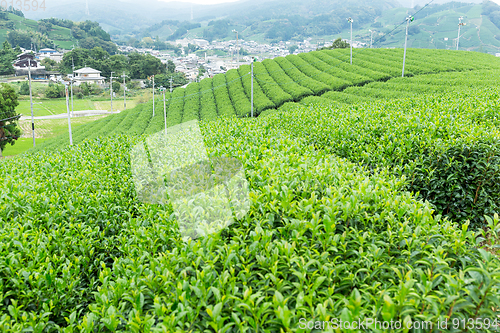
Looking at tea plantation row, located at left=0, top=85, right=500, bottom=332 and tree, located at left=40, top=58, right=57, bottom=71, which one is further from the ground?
tree, located at left=40, top=58, right=57, bottom=71

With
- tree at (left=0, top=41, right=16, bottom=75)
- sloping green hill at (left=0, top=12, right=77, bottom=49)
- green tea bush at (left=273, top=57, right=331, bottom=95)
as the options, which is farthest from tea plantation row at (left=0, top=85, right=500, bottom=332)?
sloping green hill at (left=0, top=12, right=77, bottom=49)

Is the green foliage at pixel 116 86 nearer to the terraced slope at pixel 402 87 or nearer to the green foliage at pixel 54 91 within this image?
the green foliage at pixel 54 91

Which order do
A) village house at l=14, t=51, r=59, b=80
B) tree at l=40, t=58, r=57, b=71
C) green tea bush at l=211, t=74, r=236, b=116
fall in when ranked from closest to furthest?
green tea bush at l=211, t=74, r=236, b=116 < village house at l=14, t=51, r=59, b=80 < tree at l=40, t=58, r=57, b=71

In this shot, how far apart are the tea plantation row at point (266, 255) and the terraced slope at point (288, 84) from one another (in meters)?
18.5

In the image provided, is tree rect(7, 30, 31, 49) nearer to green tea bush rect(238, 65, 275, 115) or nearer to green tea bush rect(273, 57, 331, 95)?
green tea bush rect(238, 65, 275, 115)

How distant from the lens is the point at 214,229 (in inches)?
103

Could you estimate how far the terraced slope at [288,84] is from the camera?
81.4ft

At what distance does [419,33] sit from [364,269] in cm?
10630

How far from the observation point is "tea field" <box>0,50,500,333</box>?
1.90m

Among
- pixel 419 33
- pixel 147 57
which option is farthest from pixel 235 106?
pixel 419 33

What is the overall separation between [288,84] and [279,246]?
1054 inches

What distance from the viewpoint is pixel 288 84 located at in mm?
27734

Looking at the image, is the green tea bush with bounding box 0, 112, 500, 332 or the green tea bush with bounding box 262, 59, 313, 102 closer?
the green tea bush with bounding box 0, 112, 500, 332

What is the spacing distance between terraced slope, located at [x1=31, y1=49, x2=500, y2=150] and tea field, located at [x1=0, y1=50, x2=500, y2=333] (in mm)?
16519
